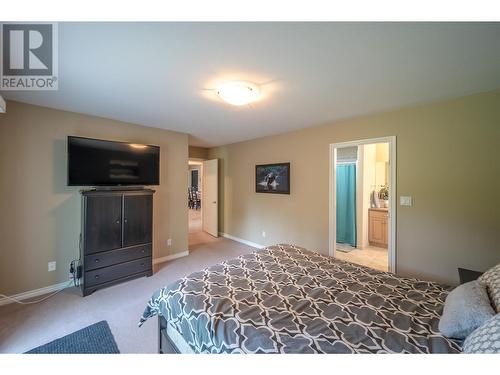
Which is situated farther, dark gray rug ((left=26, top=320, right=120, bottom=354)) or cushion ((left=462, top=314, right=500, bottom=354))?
dark gray rug ((left=26, top=320, right=120, bottom=354))

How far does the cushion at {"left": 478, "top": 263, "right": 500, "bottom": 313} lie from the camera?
3.57ft

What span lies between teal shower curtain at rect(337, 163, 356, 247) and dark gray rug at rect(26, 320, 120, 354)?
14.3 feet

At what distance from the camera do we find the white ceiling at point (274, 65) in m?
1.29

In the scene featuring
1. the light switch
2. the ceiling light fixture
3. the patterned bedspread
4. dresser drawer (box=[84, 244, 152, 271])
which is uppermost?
the ceiling light fixture

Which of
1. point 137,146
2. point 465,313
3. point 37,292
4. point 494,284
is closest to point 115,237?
point 37,292

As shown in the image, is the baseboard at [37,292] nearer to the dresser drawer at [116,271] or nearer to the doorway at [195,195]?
Answer: the dresser drawer at [116,271]

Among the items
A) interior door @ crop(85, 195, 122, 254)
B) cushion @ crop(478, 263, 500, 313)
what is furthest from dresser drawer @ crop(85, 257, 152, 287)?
cushion @ crop(478, 263, 500, 313)

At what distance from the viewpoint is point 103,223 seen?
2.69 meters

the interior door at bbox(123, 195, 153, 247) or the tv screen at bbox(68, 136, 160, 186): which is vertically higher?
the tv screen at bbox(68, 136, 160, 186)

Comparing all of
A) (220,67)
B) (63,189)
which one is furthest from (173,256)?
(220,67)

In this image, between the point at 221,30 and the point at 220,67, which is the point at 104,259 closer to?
the point at 220,67

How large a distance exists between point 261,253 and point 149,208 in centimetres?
186

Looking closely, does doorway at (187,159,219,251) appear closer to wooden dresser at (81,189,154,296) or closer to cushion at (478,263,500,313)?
wooden dresser at (81,189,154,296)
